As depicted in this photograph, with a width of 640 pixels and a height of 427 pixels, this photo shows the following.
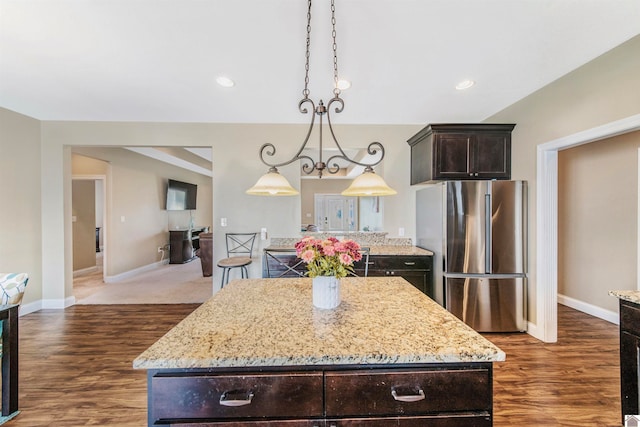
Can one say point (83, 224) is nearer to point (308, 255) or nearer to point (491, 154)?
point (308, 255)

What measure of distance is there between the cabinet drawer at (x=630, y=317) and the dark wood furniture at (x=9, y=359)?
3.79m

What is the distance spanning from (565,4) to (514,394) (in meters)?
2.73

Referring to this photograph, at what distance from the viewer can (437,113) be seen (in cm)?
334

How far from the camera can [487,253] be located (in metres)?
Answer: 2.86

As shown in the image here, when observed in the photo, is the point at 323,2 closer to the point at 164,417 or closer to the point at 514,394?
the point at 164,417

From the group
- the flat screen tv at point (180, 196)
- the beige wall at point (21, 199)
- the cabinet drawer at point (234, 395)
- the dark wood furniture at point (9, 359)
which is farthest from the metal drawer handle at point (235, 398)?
the flat screen tv at point (180, 196)

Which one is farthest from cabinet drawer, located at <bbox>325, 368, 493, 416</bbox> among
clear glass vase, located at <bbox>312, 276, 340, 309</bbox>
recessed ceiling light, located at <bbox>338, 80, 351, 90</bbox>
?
recessed ceiling light, located at <bbox>338, 80, 351, 90</bbox>

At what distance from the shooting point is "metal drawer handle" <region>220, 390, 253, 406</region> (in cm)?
86

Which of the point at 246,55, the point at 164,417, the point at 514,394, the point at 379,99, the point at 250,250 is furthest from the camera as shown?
the point at 250,250

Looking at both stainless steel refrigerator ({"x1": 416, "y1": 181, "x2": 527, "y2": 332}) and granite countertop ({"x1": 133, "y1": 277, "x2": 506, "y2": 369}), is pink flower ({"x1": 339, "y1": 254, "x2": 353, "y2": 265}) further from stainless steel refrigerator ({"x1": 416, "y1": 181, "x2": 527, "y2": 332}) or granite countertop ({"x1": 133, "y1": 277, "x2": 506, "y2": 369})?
stainless steel refrigerator ({"x1": 416, "y1": 181, "x2": 527, "y2": 332})

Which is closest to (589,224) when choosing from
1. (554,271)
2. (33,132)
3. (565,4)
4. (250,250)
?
(554,271)

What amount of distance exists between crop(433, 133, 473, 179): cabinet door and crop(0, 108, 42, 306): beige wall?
17.4 feet

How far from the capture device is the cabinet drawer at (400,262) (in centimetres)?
315

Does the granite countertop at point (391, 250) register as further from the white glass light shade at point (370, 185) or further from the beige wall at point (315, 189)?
the beige wall at point (315, 189)
